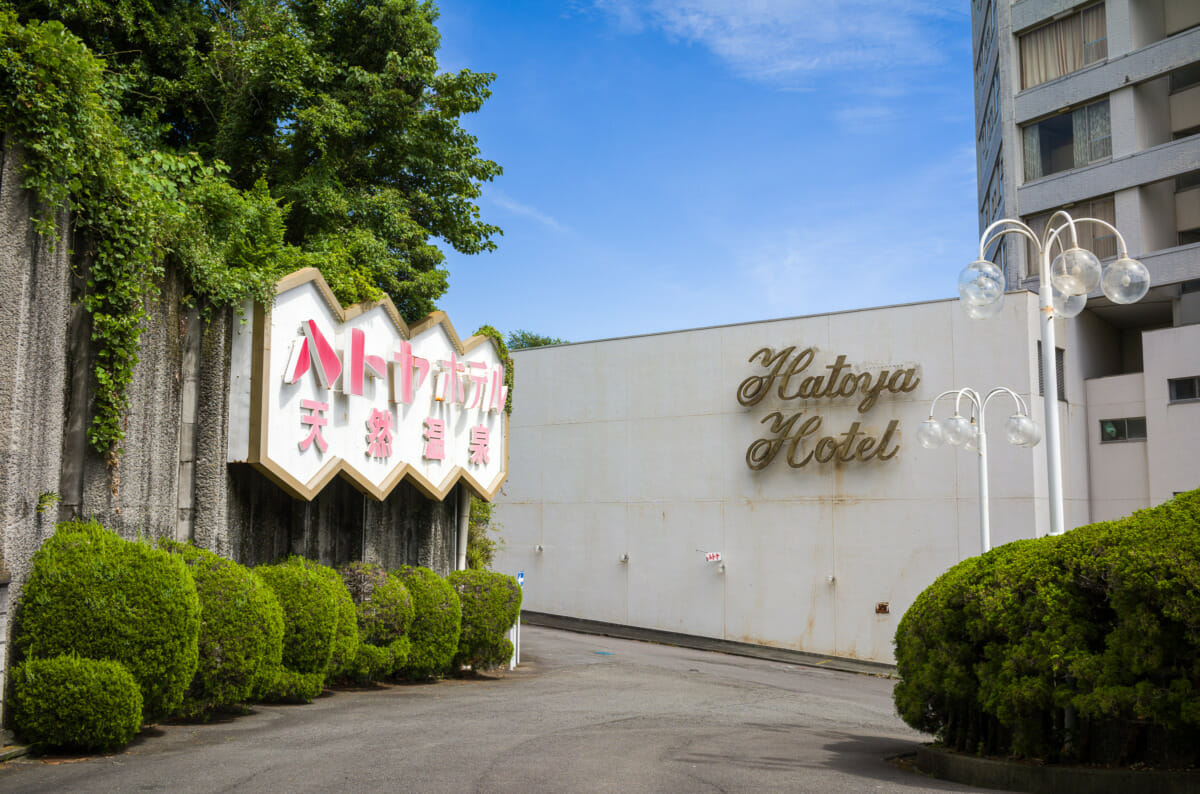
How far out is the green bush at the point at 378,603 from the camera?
14344 millimetres

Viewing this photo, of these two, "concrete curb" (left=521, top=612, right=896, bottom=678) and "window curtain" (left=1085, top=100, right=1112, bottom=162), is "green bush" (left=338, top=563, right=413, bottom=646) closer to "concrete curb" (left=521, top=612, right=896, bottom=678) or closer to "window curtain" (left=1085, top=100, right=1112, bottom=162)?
"concrete curb" (left=521, top=612, right=896, bottom=678)

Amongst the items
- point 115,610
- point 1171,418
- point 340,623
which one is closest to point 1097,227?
point 1171,418

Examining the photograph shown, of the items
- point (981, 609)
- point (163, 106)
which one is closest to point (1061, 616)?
point (981, 609)

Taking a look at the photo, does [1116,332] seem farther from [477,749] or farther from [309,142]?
[477,749]

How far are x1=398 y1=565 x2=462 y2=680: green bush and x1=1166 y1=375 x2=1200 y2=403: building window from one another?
1966 centimetres

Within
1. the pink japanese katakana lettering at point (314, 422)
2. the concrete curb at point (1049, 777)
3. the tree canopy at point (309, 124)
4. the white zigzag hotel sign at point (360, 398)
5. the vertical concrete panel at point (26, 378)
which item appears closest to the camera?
the concrete curb at point (1049, 777)

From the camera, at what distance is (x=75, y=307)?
10195mm

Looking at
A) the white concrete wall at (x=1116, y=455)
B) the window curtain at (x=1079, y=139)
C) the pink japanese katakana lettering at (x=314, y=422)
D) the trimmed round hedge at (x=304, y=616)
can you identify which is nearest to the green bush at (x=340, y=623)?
the trimmed round hedge at (x=304, y=616)

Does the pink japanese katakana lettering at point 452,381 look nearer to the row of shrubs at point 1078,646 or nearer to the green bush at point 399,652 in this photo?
the green bush at point 399,652

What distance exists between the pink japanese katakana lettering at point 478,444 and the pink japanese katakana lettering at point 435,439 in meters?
0.85

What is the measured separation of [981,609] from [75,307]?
30.5 feet

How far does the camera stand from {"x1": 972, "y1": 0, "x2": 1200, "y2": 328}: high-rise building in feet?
91.1

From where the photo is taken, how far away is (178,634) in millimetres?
9477

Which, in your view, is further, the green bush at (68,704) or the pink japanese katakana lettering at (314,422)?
the pink japanese katakana lettering at (314,422)
